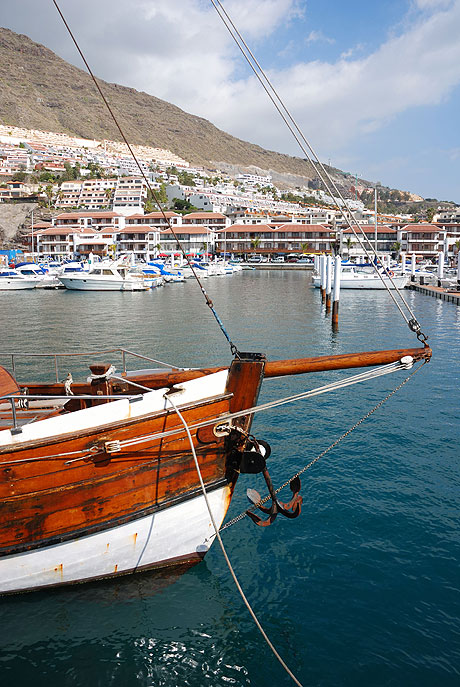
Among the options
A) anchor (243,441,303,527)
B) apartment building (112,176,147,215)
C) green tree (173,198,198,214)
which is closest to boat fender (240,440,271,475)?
anchor (243,441,303,527)

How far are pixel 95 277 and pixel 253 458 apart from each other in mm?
52177

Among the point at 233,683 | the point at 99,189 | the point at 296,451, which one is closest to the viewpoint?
the point at 233,683

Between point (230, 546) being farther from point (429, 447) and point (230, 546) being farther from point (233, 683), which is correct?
point (429, 447)

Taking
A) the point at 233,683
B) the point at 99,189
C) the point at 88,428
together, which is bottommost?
the point at 233,683

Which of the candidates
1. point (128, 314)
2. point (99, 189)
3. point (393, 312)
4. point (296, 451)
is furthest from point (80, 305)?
point (99, 189)

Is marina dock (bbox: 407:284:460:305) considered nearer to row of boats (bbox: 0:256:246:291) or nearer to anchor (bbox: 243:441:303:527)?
row of boats (bbox: 0:256:246:291)

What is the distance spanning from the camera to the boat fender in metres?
5.68

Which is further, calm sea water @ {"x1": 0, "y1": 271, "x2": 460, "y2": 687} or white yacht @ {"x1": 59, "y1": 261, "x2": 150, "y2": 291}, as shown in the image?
white yacht @ {"x1": 59, "y1": 261, "x2": 150, "y2": 291}

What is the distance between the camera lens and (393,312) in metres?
36.2

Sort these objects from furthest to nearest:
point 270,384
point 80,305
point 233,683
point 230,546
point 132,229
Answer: point 132,229 → point 80,305 → point 270,384 → point 230,546 → point 233,683

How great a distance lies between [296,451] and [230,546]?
3.86 metres

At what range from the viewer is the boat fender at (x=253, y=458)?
568 cm

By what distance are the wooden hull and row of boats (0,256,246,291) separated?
49.4 metres

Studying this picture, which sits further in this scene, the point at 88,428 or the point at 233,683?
the point at 88,428
